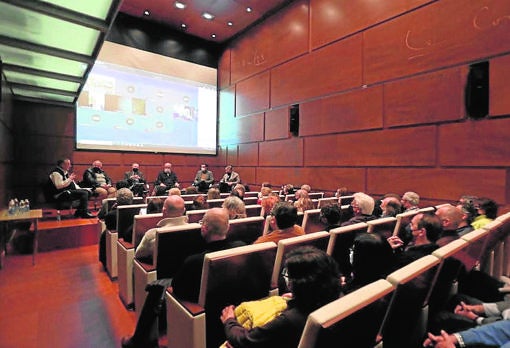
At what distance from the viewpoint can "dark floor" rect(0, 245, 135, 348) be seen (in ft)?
6.71

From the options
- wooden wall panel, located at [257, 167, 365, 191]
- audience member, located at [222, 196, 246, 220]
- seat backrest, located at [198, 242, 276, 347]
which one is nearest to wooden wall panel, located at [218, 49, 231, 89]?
wooden wall panel, located at [257, 167, 365, 191]

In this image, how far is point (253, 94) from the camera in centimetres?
768

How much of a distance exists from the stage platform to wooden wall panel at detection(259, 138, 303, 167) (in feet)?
13.3

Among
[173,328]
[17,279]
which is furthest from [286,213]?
[17,279]

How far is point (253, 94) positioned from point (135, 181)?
3.74m

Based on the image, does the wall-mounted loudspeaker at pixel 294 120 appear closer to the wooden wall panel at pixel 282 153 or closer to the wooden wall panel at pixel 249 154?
the wooden wall panel at pixel 282 153

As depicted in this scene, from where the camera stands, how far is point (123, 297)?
2.58 m

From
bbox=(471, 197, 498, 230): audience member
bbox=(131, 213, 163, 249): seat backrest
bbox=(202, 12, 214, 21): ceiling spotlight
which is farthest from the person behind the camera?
bbox=(202, 12, 214, 21): ceiling spotlight

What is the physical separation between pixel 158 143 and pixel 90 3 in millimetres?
5367

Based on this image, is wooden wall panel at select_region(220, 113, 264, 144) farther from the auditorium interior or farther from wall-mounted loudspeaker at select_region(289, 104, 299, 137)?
wall-mounted loudspeaker at select_region(289, 104, 299, 137)

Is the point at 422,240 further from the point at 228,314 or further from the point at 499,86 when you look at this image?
the point at 499,86

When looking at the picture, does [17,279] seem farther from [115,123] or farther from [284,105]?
[284,105]

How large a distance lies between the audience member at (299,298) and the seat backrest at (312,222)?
157cm

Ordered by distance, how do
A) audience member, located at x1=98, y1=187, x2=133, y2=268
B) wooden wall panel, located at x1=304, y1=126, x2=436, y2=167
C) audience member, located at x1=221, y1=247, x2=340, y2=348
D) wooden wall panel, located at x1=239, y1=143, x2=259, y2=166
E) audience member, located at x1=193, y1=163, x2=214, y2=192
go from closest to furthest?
audience member, located at x1=221, y1=247, x2=340, y2=348 → audience member, located at x1=98, y1=187, x2=133, y2=268 → wooden wall panel, located at x1=304, y1=126, x2=436, y2=167 → audience member, located at x1=193, y1=163, x2=214, y2=192 → wooden wall panel, located at x1=239, y1=143, x2=259, y2=166
